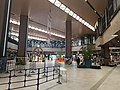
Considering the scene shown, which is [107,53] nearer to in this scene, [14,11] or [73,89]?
[14,11]

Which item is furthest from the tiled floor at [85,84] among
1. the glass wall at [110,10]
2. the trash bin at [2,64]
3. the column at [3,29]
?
the glass wall at [110,10]

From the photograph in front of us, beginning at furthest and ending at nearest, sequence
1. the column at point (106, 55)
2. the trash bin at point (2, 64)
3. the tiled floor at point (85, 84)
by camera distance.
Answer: the column at point (106, 55) → the trash bin at point (2, 64) → the tiled floor at point (85, 84)

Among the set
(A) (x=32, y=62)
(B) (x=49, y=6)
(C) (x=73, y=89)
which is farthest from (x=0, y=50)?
(B) (x=49, y=6)

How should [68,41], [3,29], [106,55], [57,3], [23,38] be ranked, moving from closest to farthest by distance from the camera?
1. [3,29]
2. [57,3]
3. [23,38]
4. [106,55]
5. [68,41]

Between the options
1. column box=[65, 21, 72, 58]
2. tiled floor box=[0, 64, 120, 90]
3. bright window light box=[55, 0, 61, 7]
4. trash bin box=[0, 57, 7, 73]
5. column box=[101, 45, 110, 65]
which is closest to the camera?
tiled floor box=[0, 64, 120, 90]

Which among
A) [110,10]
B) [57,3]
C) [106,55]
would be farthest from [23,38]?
[106,55]

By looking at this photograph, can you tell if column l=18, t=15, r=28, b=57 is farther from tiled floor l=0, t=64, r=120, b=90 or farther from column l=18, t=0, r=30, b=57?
tiled floor l=0, t=64, r=120, b=90

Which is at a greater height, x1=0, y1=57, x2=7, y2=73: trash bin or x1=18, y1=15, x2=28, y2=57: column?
x1=18, y1=15, x2=28, y2=57: column

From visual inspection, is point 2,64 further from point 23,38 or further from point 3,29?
point 23,38

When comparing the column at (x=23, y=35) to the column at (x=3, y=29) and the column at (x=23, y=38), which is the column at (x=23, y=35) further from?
the column at (x=3, y=29)

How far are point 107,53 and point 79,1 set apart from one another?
1070 cm

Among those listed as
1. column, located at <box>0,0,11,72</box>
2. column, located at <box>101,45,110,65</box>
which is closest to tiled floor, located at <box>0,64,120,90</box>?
column, located at <box>0,0,11,72</box>

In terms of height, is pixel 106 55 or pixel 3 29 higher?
pixel 3 29

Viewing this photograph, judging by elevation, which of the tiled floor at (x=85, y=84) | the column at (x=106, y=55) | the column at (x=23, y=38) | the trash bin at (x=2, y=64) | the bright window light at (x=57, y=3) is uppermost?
the bright window light at (x=57, y=3)
